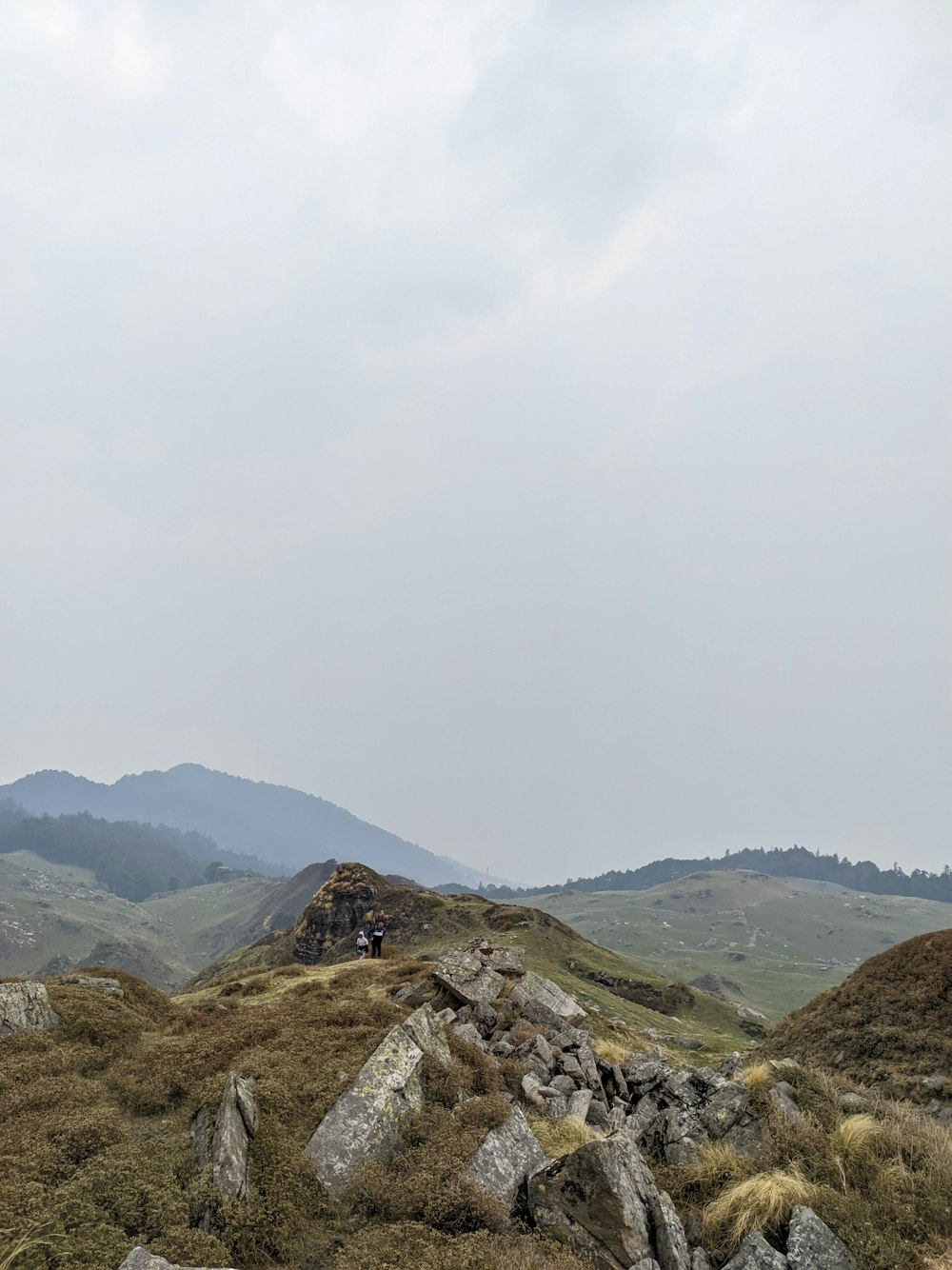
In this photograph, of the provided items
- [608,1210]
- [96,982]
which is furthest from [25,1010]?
[608,1210]

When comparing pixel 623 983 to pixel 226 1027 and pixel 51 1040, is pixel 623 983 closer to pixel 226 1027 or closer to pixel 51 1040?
pixel 226 1027

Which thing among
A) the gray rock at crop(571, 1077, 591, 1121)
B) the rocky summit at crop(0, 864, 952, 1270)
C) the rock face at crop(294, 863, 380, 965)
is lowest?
the rock face at crop(294, 863, 380, 965)

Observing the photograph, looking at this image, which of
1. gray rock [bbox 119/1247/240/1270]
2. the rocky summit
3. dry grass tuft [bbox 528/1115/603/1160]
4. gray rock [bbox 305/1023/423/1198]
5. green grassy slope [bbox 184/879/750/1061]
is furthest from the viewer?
green grassy slope [bbox 184/879/750/1061]

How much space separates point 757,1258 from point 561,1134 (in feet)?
21.1

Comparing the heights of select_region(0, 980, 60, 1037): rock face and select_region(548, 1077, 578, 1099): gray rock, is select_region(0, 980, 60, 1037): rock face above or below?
above

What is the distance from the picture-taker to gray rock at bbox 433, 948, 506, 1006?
1054 inches

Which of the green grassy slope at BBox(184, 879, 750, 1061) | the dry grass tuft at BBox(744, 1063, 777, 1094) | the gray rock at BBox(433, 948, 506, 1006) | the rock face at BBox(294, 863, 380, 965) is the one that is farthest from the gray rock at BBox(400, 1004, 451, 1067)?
the rock face at BBox(294, 863, 380, 965)

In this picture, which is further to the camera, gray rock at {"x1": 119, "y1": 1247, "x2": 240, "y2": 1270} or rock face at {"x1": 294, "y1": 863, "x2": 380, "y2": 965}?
rock face at {"x1": 294, "y1": 863, "x2": 380, "y2": 965}

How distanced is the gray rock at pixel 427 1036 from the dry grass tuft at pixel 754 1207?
23.8ft

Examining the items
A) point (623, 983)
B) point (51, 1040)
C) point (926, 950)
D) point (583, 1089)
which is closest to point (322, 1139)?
point (583, 1089)

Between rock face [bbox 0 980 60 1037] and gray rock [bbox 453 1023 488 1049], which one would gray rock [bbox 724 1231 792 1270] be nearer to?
gray rock [bbox 453 1023 488 1049]

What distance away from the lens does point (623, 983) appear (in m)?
64.4

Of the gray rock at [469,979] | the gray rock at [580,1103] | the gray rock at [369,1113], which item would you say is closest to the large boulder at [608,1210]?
the gray rock at [369,1113]

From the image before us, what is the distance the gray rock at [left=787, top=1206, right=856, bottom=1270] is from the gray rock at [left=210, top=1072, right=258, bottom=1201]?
9.08 m
